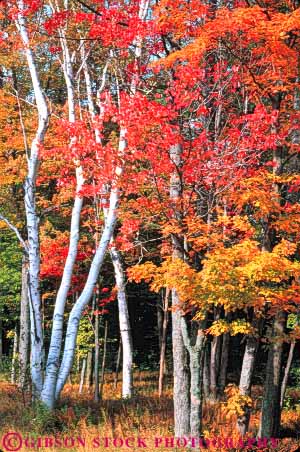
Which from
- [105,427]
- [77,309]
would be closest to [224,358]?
[77,309]

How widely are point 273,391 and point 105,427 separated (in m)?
3.36

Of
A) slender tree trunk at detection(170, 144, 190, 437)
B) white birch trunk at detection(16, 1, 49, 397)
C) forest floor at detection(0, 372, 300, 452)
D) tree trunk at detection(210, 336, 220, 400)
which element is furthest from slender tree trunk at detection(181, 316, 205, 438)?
tree trunk at detection(210, 336, 220, 400)

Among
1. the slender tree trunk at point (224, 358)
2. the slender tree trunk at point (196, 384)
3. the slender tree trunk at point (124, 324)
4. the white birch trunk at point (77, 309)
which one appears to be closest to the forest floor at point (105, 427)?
the slender tree trunk at point (196, 384)

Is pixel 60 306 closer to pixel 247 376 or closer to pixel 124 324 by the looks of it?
pixel 247 376

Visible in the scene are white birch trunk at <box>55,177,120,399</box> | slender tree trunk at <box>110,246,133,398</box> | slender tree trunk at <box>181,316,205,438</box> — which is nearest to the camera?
slender tree trunk at <box>181,316,205,438</box>

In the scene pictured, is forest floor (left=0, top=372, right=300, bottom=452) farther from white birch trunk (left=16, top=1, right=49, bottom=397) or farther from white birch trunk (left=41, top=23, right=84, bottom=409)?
white birch trunk (left=16, top=1, right=49, bottom=397)

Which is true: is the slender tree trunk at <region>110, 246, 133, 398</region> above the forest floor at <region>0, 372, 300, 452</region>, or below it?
above

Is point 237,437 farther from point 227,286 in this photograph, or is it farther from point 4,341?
point 4,341

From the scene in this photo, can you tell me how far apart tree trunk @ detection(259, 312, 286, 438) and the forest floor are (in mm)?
365

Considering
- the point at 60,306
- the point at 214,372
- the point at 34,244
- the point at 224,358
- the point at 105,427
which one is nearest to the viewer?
the point at 105,427

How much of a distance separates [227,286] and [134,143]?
123 inches

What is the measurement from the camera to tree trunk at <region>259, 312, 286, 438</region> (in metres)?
11.0

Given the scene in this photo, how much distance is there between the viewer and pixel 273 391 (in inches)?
435

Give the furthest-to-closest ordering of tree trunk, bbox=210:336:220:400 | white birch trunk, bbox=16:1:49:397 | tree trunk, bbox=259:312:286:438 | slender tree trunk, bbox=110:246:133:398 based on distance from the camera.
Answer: tree trunk, bbox=210:336:220:400 → slender tree trunk, bbox=110:246:133:398 → white birch trunk, bbox=16:1:49:397 → tree trunk, bbox=259:312:286:438
